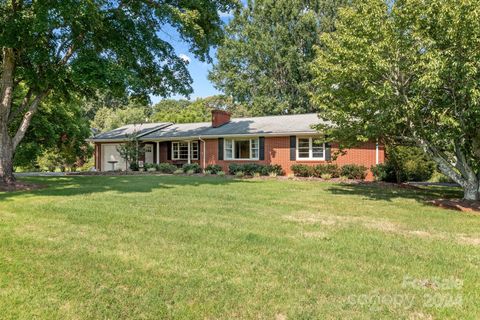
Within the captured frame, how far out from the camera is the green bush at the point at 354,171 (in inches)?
664

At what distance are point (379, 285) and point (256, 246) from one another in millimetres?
1852

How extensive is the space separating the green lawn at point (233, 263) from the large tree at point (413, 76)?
253 centimetres

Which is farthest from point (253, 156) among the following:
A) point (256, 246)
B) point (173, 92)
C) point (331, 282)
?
point (331, 282)

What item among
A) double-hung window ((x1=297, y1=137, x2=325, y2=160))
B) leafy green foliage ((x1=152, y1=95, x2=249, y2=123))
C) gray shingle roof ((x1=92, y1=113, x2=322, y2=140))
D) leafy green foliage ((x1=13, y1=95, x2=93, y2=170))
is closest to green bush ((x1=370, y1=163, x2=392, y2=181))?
double-hung window ((x1=297, y1=137, x2=325, y2=160))

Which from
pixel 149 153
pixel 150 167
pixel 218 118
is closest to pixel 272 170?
pixel 218 118

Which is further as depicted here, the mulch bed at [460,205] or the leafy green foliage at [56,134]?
the leafy green foliage at [56,134]

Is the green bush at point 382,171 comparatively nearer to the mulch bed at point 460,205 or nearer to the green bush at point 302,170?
the green bush at point 302,170

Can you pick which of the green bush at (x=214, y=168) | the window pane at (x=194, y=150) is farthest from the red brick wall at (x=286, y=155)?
the window pane at (x=194, y=150)

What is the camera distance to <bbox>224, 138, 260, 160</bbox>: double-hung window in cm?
2044

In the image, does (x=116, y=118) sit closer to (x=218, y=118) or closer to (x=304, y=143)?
(x=218, y=118)

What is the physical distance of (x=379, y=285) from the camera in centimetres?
389

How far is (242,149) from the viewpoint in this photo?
2095 cm

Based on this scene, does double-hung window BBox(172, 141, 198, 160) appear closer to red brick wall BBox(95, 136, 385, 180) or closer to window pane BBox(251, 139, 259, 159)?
red brick wall BBox(95, 136, 385, 180)

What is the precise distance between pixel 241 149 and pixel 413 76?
1248 cm
